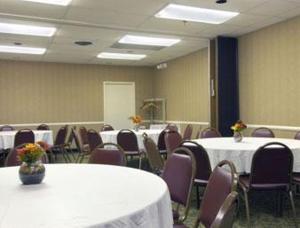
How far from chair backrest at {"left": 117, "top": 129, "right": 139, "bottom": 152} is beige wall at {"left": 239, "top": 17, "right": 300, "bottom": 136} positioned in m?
2.52

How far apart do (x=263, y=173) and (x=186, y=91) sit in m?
5.79

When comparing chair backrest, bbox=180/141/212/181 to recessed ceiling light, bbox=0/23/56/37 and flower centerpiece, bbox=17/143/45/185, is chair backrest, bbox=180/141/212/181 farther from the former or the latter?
A: recessed ceiling light, bbox=0/23/56/37

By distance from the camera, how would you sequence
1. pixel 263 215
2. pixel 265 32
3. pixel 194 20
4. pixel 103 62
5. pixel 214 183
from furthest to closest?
pixel 103 62 < pixel 265 32 < pixel 194 20 < pixel 263 215 < pixel 214 183

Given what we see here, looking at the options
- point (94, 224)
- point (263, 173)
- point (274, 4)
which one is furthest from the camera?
point (274, 4)

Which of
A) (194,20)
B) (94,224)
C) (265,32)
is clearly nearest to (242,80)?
(265,32)

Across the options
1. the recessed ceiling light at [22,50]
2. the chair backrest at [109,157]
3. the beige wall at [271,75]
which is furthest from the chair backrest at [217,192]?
the recessed ceiling light at [22,50]

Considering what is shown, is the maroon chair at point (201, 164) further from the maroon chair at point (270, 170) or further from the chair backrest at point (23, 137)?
the chair backrest at point (23, 137)

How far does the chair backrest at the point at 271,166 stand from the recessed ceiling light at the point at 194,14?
2.76 meters

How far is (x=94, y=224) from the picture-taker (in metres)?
1.29

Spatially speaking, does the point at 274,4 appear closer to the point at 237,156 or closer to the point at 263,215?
the point at 237,156

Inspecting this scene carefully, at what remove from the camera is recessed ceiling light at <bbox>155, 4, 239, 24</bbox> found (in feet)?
16.3

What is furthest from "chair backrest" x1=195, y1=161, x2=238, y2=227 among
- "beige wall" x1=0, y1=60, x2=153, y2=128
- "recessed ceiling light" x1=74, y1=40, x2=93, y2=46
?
"beige wall" x1=0, y1=60, x2=153, y2=128

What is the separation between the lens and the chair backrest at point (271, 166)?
2994 mm

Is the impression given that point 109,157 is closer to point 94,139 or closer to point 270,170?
point 270,170
